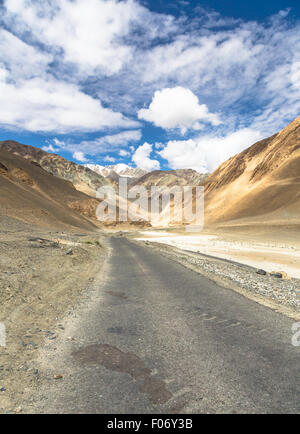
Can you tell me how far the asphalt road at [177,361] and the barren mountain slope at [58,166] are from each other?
171 m

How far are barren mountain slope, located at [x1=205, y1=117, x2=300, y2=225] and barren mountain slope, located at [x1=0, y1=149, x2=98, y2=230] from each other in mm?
56361

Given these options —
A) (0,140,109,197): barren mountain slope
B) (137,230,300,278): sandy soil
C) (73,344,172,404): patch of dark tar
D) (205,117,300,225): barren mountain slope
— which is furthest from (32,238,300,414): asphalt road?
(0,140,109,197): barren mountain slope

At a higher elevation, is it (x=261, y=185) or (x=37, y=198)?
(x=261, y=185)

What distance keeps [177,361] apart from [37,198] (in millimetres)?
70951

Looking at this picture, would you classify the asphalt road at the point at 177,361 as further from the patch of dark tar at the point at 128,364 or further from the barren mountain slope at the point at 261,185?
the barren mountain slope at the point at 261,185

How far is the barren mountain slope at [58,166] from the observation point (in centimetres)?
17875

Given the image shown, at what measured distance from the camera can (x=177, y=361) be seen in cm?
461

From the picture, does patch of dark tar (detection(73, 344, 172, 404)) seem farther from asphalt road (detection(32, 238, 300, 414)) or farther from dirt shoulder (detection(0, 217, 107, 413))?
dirt shoulder (detection(0, 217, 107, 413))

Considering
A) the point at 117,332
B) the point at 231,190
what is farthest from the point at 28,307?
the point at 231,190

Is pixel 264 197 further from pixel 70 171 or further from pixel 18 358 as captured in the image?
pixel 70 171

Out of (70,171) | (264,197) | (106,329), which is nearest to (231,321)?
(106,329)

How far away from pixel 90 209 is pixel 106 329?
379 feet

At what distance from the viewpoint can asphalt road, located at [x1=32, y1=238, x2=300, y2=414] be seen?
11.4 feet

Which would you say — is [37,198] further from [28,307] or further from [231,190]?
[231,190]
